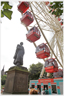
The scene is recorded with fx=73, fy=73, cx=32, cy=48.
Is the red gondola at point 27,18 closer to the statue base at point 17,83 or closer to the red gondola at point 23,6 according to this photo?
the red gondola at point 23,6

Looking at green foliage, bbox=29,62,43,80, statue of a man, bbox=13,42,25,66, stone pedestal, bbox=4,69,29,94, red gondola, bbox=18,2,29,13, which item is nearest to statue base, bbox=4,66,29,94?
stone pedestal, bbox=4,69,29,94

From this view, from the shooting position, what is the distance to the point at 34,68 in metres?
25.5

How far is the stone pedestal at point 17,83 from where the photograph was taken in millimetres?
3646

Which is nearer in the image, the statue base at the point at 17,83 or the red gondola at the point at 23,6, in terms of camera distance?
the statue base at the point at 17,83

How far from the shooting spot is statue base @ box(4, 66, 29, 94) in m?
3.65

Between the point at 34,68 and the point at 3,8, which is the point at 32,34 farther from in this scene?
the point at 34,68

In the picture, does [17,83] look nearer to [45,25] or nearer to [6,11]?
[6,11]

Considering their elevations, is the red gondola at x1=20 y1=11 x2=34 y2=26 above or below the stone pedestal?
above

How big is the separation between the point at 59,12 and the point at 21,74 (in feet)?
11.6

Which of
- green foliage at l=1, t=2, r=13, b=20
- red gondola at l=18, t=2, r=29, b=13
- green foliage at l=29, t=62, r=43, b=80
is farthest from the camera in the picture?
green foliage at l=29, t=62, r=43, b=80

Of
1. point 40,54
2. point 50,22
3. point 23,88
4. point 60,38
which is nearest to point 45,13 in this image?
point 50,22

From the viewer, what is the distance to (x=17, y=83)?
12.6ft

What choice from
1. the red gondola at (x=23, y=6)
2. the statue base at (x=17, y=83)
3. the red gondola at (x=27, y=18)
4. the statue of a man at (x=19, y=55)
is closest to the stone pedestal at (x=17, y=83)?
the statue base at (x=17, y=83)

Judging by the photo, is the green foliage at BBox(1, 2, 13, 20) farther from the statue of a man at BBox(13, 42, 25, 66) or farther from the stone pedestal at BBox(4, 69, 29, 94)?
the statue of a man at BBox(13, 42, 25, 66)
